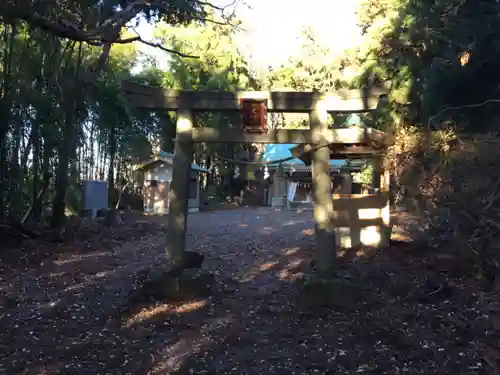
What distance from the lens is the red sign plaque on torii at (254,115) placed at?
6539 millimetres

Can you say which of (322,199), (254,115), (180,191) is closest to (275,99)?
(254,115)

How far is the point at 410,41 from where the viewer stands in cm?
817

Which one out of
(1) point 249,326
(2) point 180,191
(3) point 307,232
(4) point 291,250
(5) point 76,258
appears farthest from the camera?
(3) point 307,232

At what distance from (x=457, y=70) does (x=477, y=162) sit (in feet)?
4.40

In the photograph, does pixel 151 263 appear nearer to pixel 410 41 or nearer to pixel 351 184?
pixel 410 41

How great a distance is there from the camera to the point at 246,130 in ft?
21.7

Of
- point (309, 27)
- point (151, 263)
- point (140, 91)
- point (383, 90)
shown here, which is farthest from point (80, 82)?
point (309, 27)

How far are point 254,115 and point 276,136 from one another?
1.33 feet

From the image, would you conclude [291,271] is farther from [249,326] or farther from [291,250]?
[249,326]

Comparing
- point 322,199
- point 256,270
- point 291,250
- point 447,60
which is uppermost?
point 447,60

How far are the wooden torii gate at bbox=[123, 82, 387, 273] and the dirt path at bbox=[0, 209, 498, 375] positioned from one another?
109cm

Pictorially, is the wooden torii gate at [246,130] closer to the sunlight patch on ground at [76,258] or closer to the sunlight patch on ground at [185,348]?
the sunlight patch on ground at [185,348]

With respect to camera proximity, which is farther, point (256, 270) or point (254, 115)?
point (256, 270)

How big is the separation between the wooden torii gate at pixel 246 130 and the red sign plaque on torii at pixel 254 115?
13 mm
